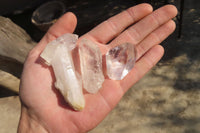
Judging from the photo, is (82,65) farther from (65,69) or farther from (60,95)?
(60,95)

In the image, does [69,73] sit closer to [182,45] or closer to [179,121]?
[179,121]

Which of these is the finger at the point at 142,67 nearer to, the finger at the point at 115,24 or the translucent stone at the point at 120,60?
the translucent stone at the point at 120,60

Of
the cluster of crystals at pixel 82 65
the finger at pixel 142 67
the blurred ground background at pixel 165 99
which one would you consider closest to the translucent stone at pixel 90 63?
the cluster of crystals at pixel 82 65

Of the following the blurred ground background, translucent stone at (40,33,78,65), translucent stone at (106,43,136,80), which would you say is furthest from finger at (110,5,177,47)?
the blurred ground background

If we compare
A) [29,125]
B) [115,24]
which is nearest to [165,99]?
[115,24]

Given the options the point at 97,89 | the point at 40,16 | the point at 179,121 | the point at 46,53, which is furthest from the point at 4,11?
the point at 179,121

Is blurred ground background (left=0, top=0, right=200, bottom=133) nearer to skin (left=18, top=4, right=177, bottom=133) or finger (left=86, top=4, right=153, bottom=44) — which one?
skin (left=18, top=4, right=177, bottom=133)
